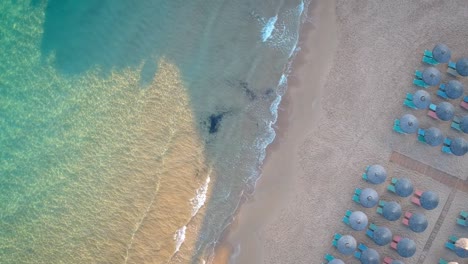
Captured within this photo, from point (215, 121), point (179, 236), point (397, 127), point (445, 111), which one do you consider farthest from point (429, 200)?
point (179, 236)

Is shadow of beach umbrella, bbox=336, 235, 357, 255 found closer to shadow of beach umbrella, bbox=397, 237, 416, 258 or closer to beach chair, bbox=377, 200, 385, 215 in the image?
beach chair, bbox=377, 200, 385, 215

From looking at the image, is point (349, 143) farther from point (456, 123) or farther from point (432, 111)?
point (456, 123)

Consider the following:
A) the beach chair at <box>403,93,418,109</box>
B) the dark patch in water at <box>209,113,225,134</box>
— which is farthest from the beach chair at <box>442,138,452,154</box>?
the dark patch in water at <box>209,113,225,134</box>

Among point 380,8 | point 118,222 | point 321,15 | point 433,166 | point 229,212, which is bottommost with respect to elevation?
point 118,222

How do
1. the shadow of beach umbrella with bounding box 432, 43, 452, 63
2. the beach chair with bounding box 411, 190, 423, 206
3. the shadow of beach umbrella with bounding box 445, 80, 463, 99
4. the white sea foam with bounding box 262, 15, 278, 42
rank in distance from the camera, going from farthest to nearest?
the white sea foam with bounding box 262, 15, 278, 42 → the beach chair with bounding box 411, 190, 423, 206 → the shadow of beach umbrella with bounding box 445, 80, 463, 99 → the shadow of beach umbrella with bounding box 432, 43, 452, 63

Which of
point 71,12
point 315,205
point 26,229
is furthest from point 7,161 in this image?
point 315,205

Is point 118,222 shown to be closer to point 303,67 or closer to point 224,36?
point 224,36
